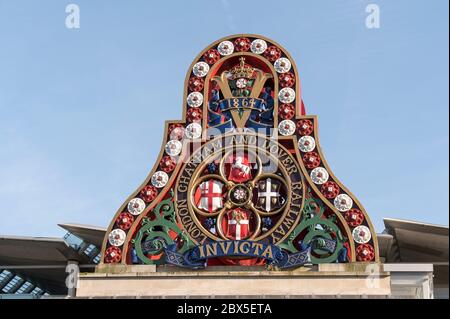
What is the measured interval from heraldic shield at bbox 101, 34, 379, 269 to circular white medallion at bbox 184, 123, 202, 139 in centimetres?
5

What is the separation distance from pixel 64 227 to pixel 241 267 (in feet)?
45.6

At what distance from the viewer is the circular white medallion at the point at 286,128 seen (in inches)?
1563

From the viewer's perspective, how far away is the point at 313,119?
3981 cm

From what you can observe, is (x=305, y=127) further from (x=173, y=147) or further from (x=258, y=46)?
(x=173, y=147)

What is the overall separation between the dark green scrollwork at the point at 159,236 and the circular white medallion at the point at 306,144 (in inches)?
271

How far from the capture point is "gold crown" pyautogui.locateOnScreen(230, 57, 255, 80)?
41062mm

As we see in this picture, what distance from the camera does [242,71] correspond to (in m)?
41.1

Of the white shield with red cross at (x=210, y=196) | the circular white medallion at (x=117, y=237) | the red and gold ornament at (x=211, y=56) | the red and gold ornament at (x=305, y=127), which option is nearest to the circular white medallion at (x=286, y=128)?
the red and gold ornament at (x=305, y=127)

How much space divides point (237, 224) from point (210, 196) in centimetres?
203

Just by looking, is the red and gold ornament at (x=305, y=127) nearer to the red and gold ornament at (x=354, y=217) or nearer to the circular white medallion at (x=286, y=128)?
the circular white medallion at (x=286, y=128)

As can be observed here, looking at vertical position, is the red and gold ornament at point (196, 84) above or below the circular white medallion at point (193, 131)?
above

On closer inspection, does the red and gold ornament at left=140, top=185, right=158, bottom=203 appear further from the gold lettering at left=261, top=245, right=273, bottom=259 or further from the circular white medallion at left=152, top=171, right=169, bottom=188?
the gold lettering at left=261, top=245, right=273, bottom=259
